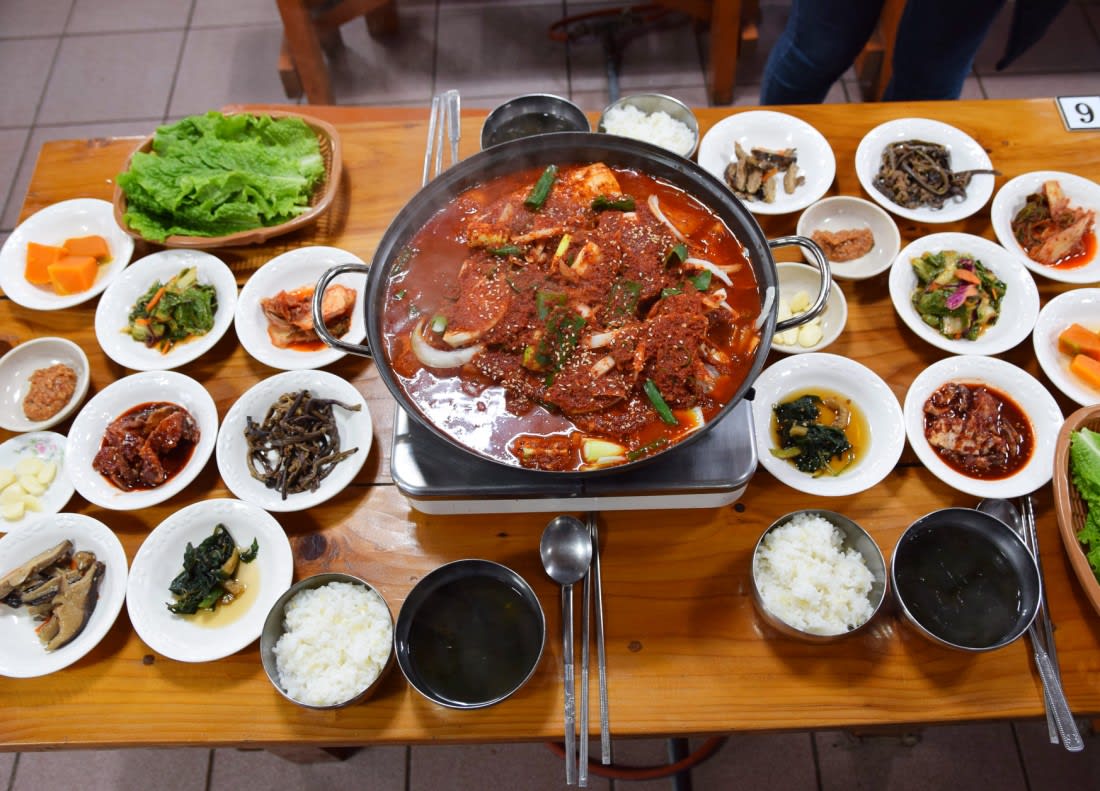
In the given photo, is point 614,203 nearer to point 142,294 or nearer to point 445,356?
point 445,356

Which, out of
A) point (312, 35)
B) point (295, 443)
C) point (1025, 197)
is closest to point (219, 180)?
point (295, 443)

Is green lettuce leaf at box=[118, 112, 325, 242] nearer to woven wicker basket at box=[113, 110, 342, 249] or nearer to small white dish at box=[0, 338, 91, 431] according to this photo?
woven wicker basket at box=[113, 110, 342, 249]

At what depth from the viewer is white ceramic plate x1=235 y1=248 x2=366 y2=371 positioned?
2.59 meters

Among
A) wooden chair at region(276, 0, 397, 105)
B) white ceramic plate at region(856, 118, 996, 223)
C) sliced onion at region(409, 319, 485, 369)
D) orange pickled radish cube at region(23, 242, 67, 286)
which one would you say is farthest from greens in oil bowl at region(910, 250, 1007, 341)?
wooden chair at region(276, 0, 397, 105)

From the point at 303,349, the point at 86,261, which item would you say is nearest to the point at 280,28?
the point at 86,261

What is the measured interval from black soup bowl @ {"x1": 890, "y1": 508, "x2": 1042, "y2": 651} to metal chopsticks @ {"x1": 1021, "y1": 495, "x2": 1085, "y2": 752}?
65mm

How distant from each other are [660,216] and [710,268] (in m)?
0.25

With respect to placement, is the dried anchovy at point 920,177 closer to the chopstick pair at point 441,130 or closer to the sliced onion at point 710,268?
the sliced onion at point 710,268

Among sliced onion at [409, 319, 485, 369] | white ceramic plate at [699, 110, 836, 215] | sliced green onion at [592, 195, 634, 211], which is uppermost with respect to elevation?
sliced green onion at [592, 195, 634, 211]

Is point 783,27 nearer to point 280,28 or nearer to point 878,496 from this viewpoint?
point 280,28

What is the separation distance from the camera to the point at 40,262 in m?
2.81

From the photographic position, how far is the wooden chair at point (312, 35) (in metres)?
4.31

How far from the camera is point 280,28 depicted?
5324mm

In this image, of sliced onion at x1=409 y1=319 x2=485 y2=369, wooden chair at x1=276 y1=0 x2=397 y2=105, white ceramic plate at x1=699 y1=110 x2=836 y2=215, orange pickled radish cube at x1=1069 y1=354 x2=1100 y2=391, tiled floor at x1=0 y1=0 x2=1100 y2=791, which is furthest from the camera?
tiled floor at x1=0 y1=0 x2=1100 y2=791
